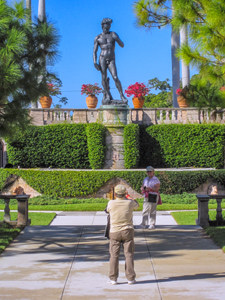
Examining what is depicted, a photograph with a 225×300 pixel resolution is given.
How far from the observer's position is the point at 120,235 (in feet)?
24.4

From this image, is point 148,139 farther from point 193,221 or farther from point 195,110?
point 193,221

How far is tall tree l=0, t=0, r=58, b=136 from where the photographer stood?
36.5 feet

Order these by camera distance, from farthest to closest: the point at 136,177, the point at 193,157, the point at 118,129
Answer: the point at 193,157, the point at 118,129, the point at 136,177

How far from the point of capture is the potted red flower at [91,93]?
1141 inches

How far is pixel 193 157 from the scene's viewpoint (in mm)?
26219

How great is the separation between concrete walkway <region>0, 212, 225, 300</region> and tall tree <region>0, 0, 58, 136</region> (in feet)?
8.72

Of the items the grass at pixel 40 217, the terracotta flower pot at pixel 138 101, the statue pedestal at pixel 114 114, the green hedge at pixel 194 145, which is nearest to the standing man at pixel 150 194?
the grass at pixel 40 217

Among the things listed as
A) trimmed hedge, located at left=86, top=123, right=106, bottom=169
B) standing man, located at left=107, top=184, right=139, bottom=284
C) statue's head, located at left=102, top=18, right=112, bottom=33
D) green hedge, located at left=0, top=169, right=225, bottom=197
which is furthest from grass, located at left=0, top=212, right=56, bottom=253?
statue's head, located at left=102, top=18, right=112, bottom=33

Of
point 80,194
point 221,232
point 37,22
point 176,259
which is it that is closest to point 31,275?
point 176,259

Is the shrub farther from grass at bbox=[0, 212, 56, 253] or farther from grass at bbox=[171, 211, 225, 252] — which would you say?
grass at bbox=[171, 211, 225, 252]

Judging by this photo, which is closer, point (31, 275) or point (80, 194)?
point (31, 275)

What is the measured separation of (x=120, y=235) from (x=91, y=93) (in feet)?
72.2

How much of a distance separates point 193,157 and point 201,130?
138 centimetres

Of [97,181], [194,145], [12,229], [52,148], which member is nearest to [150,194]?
[12,229]
